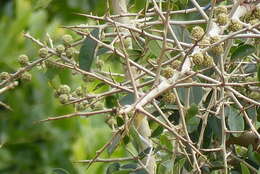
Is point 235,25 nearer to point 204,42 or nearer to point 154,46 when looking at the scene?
point 204,42

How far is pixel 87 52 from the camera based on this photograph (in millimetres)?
1023

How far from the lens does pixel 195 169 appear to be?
2.97 ft

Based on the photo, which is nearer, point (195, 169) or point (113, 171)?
point (195, 169)

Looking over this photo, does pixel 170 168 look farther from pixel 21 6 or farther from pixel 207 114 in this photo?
pixel 21 6

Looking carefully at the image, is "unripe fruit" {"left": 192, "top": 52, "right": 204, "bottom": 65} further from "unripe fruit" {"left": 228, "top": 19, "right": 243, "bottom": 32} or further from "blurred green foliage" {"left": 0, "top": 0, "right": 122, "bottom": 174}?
"blurred green foliage" {"left": 0, "top": 0, "right": 122, "bottom": 174}

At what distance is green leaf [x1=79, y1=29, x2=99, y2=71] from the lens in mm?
1019

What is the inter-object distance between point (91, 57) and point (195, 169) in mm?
247

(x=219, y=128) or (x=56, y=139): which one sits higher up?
(x=219, y=128)

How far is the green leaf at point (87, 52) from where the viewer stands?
102 cm

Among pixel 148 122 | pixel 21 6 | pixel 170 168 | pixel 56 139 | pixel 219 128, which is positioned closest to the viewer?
pixel 170 168

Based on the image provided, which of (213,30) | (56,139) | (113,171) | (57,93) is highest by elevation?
(213,30)

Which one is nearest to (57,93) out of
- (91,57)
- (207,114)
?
(91,57)

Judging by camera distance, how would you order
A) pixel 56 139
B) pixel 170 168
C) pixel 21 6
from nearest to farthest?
pixel 170 168 < pixel 56 139 < pixel 21 6

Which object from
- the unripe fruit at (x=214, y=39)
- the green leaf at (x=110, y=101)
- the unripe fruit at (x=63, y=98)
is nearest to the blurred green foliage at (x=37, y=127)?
the green leaf at (x=110, y=101)
